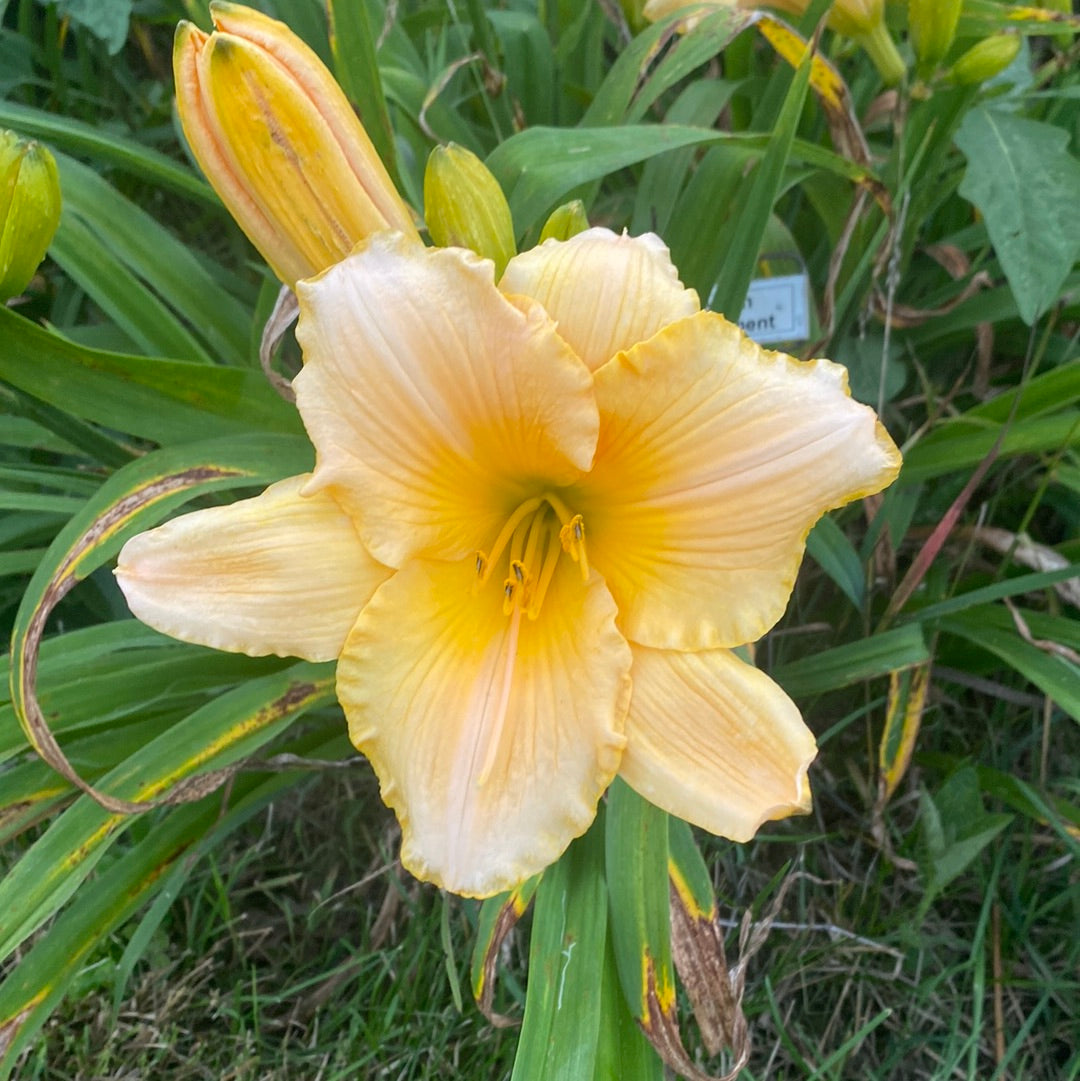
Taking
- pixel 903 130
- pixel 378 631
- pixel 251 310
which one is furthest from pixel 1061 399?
pixel 251 310

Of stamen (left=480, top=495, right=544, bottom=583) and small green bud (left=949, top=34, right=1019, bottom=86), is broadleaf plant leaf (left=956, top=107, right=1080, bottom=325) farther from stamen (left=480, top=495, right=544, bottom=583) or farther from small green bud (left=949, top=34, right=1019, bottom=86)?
stamen (left=480, top=495, right=544, bottom=583)

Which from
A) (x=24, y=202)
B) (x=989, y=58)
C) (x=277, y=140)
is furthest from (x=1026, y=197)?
(x=24, y=202)

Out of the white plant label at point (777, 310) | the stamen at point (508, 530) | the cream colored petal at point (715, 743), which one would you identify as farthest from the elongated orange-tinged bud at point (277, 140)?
the white plant label at point (777, 310)

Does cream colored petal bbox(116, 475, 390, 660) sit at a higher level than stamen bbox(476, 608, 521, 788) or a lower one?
higher

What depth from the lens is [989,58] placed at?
882 millimetres

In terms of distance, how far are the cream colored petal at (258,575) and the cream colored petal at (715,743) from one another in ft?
0.68

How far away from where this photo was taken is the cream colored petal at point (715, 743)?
585mm

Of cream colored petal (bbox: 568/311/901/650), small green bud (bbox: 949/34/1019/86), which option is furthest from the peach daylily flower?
small green bud (bbox: 949/34/1019/86)

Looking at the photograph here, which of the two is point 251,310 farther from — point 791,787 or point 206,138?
point 791,787

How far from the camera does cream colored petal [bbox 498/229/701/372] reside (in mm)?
620

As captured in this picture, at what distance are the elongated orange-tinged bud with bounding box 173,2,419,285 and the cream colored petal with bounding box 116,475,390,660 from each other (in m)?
0.18

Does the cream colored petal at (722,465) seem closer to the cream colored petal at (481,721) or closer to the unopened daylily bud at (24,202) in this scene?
the cream colored petal at (481,721)

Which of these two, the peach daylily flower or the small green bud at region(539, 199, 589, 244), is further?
the small green bud at region(539, 199, 589, 244)

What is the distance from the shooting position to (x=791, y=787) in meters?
0.58
